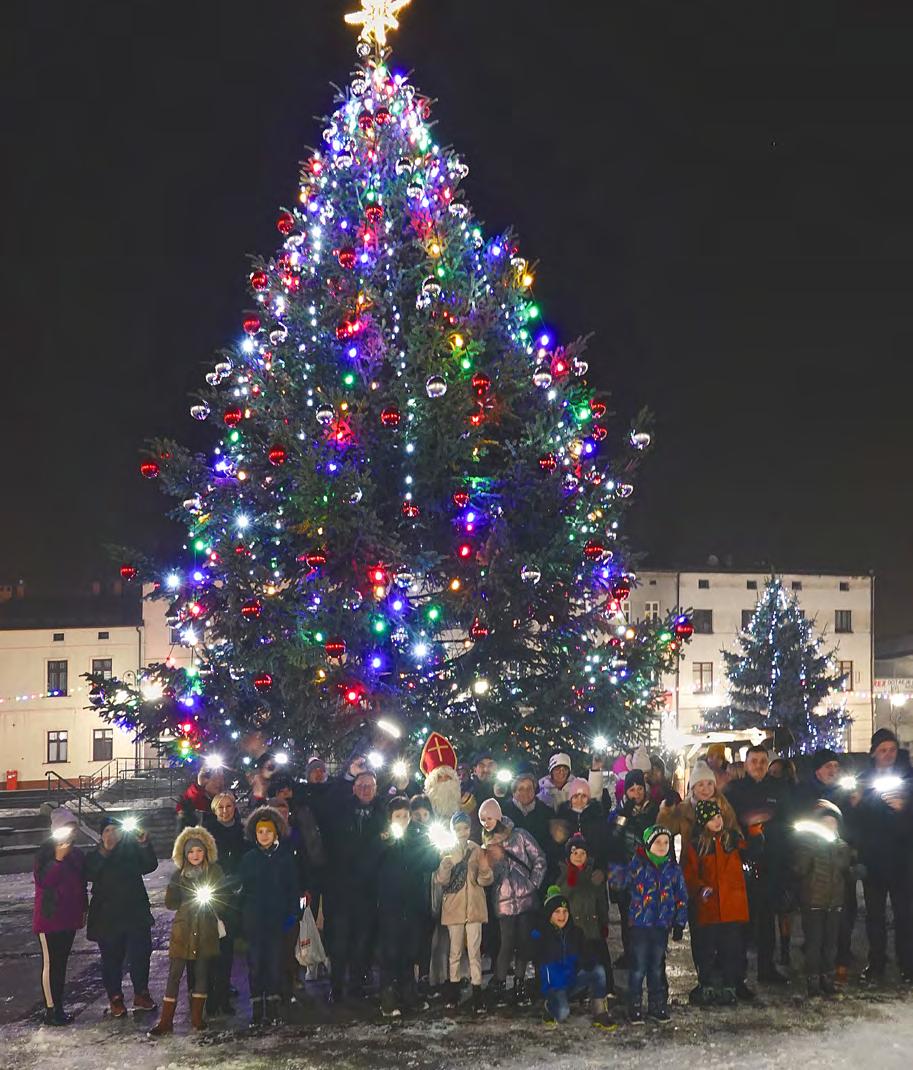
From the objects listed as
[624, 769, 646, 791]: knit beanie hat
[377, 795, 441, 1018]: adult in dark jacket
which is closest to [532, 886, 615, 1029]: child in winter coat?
[377, 795, 441, 1018]: adult in dark jacket

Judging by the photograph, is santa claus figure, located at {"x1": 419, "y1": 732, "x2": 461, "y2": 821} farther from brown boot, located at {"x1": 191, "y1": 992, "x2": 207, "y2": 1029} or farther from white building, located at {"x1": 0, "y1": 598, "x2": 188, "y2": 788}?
white building, located at {"x1": 0, "y1": 598, "x2": 188, "y2": 788}

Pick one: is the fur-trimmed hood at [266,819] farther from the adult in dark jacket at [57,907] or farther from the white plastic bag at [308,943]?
the adult in dark jacket at [57,907]

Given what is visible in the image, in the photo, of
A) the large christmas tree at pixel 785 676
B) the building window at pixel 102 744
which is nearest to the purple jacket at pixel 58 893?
the large christmas tree at pixel 785 676

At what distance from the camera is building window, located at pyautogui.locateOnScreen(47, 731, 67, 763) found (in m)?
45.4

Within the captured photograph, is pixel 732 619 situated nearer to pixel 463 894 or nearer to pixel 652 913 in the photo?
pixel 463 894

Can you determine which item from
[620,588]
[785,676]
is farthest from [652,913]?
[785,676]

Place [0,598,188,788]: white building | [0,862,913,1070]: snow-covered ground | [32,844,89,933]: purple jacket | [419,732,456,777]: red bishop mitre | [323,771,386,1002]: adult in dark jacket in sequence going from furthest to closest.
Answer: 1. [0,598,188,788]: white building
2. [419,732,456,777]: red bishop mitre
3. [323,771,386,1002]: adult in dark jacket
4. [32,844,89,933]: purple jacket
5. [0,862,913,1070]: snow-covered ground

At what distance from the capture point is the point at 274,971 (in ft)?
28.3

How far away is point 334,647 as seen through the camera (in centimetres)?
1093

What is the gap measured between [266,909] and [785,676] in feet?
110

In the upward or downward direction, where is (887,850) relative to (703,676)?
upward

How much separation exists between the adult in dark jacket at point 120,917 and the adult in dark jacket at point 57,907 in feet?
0.60

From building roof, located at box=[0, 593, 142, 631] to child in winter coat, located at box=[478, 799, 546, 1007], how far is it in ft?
134

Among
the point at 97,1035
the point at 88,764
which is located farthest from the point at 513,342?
the point at 88,764
